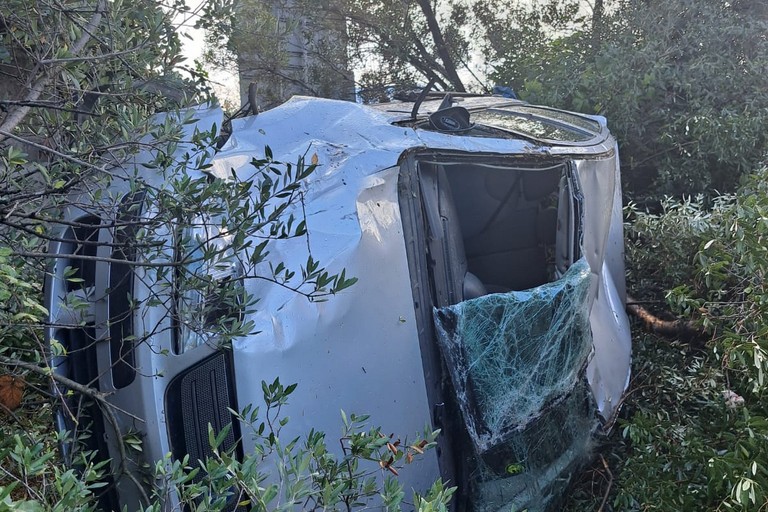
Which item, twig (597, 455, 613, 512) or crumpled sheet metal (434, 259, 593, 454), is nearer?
crumpled sheet metal (434, 259, 593, 454)

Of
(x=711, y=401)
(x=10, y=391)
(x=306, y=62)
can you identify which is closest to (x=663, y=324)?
(x=711, y=401)

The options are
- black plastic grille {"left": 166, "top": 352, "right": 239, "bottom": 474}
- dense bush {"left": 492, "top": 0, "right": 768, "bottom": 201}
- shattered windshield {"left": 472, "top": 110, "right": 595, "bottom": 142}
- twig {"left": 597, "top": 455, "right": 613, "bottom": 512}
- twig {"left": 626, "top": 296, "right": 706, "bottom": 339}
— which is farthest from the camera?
dense bush {"left": 492, "top": 0, "right": 768, "bottom": 201}

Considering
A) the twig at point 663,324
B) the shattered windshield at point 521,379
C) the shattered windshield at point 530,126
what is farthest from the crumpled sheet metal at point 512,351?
the twig at point 663,324

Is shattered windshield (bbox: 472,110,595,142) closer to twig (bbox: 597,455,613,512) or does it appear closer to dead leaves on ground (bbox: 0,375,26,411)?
twig (bbox: 597,455,613,512)

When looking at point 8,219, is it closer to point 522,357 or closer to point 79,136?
point 79,136

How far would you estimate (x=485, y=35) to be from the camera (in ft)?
29.8

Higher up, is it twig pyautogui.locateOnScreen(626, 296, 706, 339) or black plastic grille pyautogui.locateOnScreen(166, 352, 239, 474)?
black plastic grille pyautogui.locateOnScreen(166, 352, 239, 474)

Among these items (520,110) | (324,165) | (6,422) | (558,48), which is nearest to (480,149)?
(324,165)

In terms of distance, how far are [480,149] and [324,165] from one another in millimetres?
721

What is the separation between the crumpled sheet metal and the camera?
2.44 metres

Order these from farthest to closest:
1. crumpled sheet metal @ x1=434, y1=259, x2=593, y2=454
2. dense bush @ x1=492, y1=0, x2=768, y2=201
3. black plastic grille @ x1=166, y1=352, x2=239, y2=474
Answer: dense bush @ x1=492, y1=0, x2=768, y2=201 → crumpled sheet metal @ x1=434, y1=259, x2=593, y2=454 → black plastic grille @ x1=166, y1=352, x2=239, y2=474

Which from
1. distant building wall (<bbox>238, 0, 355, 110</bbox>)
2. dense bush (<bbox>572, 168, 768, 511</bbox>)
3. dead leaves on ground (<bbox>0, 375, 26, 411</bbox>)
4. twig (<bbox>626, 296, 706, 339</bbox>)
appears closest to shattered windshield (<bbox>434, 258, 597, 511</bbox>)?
dense bush (<bbox>572, 168, 768, 511</bbox>)

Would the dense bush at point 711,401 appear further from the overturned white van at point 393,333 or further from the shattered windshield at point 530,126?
the shattered windshield at point 530,126

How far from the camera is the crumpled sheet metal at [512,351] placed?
244 cm
